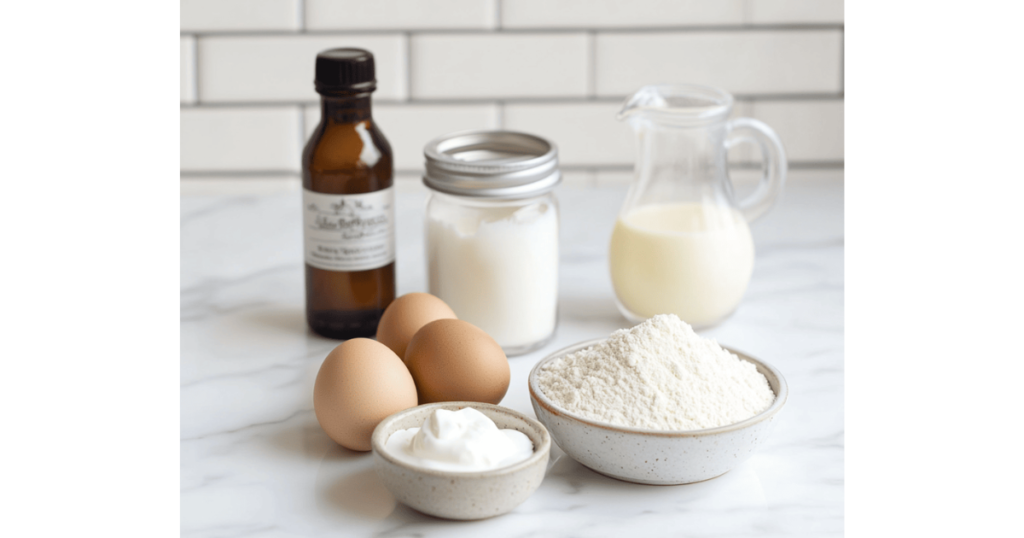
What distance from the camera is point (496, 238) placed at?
0.97 meters

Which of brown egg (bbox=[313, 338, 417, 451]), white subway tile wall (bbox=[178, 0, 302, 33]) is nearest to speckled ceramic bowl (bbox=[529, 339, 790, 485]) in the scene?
brown egg (bbox=[313, 338, 417, 451])

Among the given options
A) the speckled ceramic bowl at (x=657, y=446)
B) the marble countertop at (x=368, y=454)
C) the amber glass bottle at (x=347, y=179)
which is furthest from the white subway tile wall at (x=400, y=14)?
the speckled ceramic bowl at (x=657, y=446)

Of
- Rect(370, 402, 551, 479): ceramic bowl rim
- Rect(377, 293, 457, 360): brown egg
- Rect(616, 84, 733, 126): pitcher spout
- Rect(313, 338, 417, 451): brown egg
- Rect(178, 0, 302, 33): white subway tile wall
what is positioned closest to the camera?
Rect(370, 402, 551, 479): ceramic bowl rim

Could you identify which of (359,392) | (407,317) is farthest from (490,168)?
(359,392)

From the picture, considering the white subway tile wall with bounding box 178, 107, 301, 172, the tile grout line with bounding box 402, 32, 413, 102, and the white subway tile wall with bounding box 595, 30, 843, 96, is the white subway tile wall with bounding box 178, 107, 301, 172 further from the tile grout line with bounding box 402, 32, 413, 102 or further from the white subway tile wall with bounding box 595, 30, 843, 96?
the white subway tile wall with bounding box 595, 30, 843, 96

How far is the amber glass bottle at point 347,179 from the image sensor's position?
37.8 inches

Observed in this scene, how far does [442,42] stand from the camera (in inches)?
60.1

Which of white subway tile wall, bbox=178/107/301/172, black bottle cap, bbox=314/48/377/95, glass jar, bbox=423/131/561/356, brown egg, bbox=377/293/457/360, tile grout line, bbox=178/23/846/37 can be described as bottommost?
brown egg, bbox=377/293/457/360

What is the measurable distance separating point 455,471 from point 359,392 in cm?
14

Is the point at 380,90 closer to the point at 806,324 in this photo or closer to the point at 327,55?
the point at 327,55

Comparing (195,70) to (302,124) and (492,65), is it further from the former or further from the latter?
(492,65)

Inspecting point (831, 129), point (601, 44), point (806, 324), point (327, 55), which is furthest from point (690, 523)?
point (831, 129)

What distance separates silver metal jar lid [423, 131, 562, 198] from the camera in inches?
37.3

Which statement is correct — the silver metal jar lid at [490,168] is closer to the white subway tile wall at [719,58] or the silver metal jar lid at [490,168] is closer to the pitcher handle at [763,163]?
the pitcher handle at [763,163]
